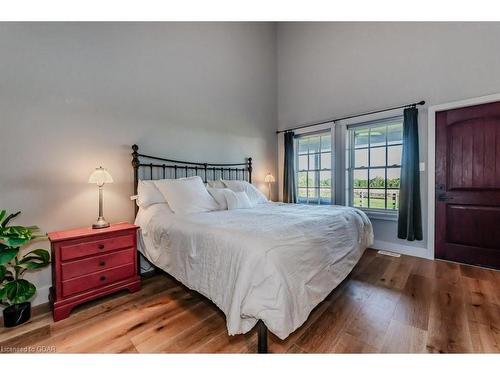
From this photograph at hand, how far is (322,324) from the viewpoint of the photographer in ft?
5.28

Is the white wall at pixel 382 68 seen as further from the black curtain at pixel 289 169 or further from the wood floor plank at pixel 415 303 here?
the wood floor plank at pixel 415 303

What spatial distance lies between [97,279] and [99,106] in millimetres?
1687

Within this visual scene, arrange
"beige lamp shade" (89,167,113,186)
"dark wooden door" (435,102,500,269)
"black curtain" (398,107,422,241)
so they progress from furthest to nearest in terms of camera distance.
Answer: "black curtain" (398,107,422,241) → "dark wooden door" (435,102,500,269) → "beige lamp shade" (89,167,113,186)

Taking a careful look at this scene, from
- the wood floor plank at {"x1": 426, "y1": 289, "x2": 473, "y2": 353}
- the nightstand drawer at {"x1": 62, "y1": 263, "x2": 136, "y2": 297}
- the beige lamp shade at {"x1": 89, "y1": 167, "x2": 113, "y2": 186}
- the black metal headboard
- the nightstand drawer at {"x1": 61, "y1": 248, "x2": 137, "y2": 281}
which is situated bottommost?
the wood floor plank at {"x1": 426, "y1": 289, "x2": 473, "y2": 353}

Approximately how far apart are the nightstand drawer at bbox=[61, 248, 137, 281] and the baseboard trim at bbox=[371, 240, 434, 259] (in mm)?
3314

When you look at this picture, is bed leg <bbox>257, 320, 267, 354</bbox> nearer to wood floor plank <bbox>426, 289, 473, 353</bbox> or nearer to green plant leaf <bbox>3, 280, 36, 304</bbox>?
wood floor plank <bbox>426, 289, 473, 353</bbox>

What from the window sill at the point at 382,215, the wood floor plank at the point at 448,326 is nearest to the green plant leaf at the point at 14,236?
the wood floor plank at the point at 448,326

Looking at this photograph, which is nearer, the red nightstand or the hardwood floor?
the hardwood floor

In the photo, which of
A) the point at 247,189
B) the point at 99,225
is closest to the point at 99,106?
the point at 99,225

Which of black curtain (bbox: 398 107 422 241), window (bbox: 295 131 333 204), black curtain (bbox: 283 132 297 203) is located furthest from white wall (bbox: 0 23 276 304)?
black curtain (bbox: 398 107 422 241)

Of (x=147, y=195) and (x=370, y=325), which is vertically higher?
(x=147, y=195)

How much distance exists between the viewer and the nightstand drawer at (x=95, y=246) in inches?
68.2

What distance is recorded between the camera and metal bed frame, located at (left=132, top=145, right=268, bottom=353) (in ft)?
8.48

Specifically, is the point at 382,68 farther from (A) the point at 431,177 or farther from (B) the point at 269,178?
(B) the point at 269,178
